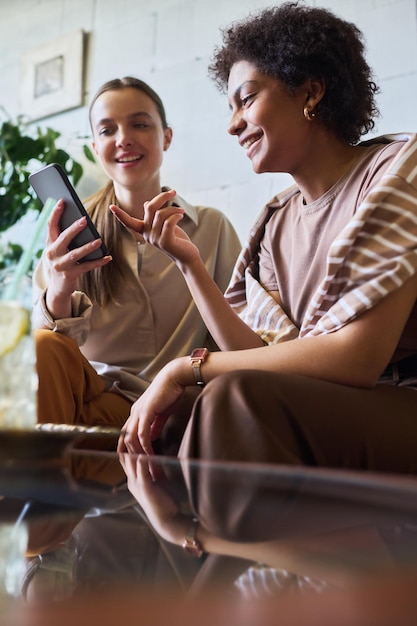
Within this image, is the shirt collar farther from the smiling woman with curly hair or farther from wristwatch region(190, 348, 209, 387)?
wristwatch region(190, 348, 209, 387)

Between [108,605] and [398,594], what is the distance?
0.09 metres

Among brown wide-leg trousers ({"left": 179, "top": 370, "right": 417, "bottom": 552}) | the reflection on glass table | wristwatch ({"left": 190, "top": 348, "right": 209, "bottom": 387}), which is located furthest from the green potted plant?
the reflection on glass table

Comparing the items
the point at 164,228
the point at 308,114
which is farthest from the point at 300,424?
the point at 308,114

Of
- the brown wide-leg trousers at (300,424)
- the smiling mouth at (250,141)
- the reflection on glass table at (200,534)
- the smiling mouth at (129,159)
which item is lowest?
the brown wide-leg trousers at (300,424)

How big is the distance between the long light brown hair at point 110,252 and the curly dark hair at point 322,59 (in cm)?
59

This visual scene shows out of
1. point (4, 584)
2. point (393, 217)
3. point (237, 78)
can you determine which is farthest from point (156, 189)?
point (4, 584)

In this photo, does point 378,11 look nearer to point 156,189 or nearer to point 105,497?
point 156,189

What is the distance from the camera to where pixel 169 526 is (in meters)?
0.35

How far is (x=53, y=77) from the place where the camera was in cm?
279

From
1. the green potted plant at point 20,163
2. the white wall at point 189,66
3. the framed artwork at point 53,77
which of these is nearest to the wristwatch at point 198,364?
the white wall at point 189,66

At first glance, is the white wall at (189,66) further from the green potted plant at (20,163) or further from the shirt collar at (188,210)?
the shirt collar at (188,210)

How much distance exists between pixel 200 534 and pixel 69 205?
132 cm

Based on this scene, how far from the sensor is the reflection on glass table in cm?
23

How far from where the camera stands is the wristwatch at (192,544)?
284mm
